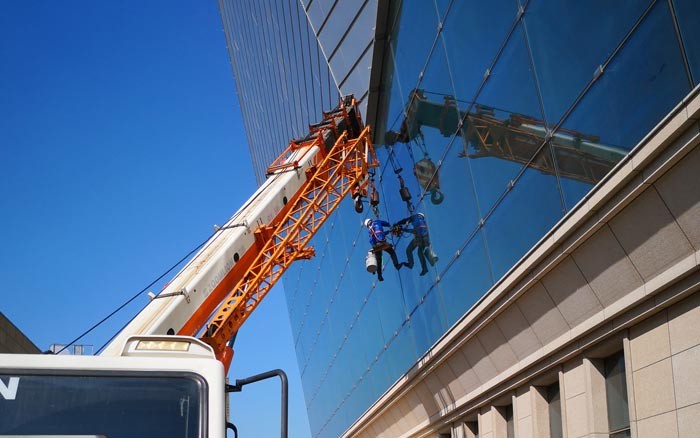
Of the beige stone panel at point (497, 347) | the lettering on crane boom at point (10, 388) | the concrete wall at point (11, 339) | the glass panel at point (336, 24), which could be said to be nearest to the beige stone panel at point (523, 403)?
the beige stone panel at point (497, 347)

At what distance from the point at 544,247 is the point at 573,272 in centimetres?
74

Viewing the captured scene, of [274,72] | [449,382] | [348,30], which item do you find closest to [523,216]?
[449,382]

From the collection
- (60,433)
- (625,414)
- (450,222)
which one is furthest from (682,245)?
(450,222)

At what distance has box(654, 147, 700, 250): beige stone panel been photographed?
8.34 meters

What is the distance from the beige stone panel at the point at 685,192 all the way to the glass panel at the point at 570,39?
1977 millimetres

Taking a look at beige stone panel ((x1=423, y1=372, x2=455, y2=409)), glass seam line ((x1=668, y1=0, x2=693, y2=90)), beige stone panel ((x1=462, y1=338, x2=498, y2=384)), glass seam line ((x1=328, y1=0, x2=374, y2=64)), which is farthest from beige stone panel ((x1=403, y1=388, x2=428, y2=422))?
glass seam line ((x1=668, y1=0, x2=693, y2=90))

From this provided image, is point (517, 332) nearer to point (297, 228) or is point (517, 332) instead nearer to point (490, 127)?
point (490, 127)

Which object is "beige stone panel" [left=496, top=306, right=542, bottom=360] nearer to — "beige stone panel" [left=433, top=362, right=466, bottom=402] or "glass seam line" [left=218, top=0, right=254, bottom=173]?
"beige stone panel" [left=433, top=362, right=466, bottom=402]

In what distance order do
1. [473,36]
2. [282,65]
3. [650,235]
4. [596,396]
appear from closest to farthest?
[650,235], [596,396], [473,36], [282,65]

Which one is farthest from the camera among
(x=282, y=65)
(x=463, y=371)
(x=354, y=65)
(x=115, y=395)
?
(x=282, y=65)

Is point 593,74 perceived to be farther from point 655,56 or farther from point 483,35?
point 483,35

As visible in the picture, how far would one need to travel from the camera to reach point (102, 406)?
684cm

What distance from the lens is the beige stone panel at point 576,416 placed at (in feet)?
36.8

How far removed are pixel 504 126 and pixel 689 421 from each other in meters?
6.15
